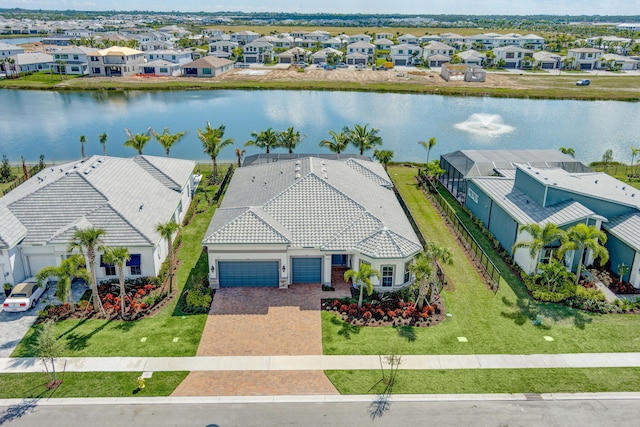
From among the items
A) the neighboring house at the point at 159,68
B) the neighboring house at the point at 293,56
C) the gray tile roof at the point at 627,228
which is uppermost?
the neighboring house at the point at 293,56

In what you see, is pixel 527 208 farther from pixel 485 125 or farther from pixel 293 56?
pixel 293 56

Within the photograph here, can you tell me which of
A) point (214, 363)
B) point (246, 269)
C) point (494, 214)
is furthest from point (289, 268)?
point (494, 214)

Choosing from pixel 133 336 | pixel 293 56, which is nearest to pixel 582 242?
pixel 133 336

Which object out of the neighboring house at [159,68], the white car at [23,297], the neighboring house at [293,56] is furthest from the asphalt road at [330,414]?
the neighboring house at [293,56]

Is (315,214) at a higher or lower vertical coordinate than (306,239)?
higher

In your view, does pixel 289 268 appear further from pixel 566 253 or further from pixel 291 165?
pixel 566 253

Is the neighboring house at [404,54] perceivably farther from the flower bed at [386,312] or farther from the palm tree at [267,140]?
the flower bed at [386,312]
